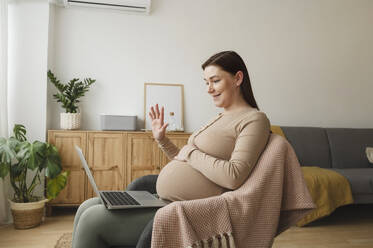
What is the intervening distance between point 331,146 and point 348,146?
21 cm

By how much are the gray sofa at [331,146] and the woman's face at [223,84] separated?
224 centimetres

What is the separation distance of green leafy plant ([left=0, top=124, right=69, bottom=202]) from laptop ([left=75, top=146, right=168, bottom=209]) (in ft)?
4.88

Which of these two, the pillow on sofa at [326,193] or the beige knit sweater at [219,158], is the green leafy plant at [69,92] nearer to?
the beige knit sweater at [219,158]

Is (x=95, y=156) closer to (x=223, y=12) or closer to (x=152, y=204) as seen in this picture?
(x=152, y=204)

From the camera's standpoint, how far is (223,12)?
348 centimetres

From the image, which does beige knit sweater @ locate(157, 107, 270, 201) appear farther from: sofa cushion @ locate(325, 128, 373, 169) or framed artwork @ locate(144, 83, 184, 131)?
sofa cushion @ locate(325, 128, 373, 169)

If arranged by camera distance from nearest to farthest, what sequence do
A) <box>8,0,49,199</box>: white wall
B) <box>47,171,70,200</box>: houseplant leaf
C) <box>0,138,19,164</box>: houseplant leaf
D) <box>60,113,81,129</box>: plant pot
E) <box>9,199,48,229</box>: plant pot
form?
<box>0,138,19,164</box>: houseplant leaf → <box>9,199,48,229</box>: plant pot → <box>47,171,70,200</box>: houseplant leaf → <box>8,0,49,199</box>: white wall → <box>60,113,81,129</box>: plant pot

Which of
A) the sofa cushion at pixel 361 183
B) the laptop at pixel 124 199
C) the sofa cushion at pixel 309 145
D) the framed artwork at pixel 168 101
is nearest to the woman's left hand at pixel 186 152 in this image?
the laptop at pixel 124 199

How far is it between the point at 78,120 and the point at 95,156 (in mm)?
445

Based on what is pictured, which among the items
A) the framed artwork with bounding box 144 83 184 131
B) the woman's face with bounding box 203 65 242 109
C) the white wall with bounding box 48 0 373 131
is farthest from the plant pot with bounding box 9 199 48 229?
the woman's face with bounding box 203 65 242 109

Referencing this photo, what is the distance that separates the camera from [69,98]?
3004 millimetres

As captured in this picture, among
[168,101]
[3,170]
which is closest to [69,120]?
[3,170]

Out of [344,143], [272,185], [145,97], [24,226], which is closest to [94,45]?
[145,97]

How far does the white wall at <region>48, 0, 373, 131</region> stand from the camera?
3.23 metres
